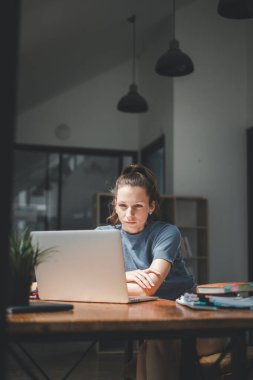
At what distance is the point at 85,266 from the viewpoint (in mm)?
1848

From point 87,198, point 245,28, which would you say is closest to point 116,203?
point 245,28

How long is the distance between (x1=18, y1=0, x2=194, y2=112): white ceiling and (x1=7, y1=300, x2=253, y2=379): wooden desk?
3.52 metres

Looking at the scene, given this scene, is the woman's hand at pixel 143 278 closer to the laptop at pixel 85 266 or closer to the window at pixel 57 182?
the laptop at pixel 85 266

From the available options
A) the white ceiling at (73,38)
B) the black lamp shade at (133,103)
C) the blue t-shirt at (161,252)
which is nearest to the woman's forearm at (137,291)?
the blue t-shirt at (161,252)

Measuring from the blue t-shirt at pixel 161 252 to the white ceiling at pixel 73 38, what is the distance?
2713 mm

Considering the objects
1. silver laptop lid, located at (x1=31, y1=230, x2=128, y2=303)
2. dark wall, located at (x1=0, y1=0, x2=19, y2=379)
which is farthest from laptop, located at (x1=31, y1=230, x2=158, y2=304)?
dark wall, located at (x1=0, y1=0, x2=19, y2=379)

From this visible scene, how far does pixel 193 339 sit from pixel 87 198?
22.0 feet

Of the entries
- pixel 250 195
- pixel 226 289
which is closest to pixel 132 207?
pixel 226 289

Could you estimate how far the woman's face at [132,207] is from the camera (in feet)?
7.98

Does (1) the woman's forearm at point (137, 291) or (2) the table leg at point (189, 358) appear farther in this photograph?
(1) the woman's forearm at point (137, 291)

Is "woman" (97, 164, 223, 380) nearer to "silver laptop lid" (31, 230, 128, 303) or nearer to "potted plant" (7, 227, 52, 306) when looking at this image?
"silver laptop lid" (31, 230, 128, 303)

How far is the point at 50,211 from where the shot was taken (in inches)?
309

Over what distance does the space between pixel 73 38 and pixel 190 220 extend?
2.50 m

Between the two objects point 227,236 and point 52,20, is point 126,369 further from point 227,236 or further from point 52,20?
point 227,236
